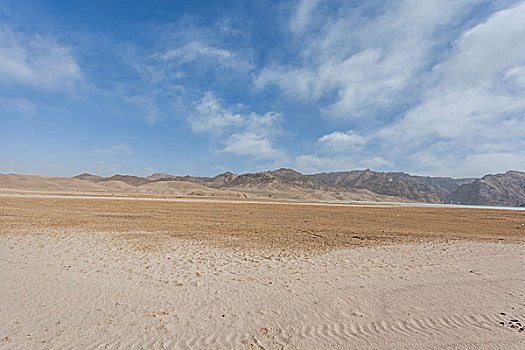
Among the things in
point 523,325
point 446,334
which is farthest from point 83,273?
point 523,325

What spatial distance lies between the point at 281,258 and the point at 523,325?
21.2ft

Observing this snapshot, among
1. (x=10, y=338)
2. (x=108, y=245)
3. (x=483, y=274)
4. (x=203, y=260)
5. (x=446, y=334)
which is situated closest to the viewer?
(x=10, y=338)

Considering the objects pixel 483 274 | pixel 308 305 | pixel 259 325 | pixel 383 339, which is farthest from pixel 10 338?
pixel 483 274

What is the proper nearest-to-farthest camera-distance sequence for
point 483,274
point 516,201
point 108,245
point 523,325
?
point 523,325, point 483,274, point 108,245, point 516,201

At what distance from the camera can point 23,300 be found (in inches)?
236

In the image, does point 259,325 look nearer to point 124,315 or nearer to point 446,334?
point 124,315

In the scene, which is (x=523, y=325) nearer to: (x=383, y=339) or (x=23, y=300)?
(x=383, y=339)

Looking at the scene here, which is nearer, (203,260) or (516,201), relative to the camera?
(203,260)

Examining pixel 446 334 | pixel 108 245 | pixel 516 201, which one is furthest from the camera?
pixel 516 201

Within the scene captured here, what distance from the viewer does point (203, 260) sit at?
9.59 metres

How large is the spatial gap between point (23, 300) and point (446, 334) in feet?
28.5

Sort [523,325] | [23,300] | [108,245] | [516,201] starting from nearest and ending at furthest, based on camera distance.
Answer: [523,325], [23,300], [108,245], [516,201]

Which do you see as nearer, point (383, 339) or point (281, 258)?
point (383, 339)

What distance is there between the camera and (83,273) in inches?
313
